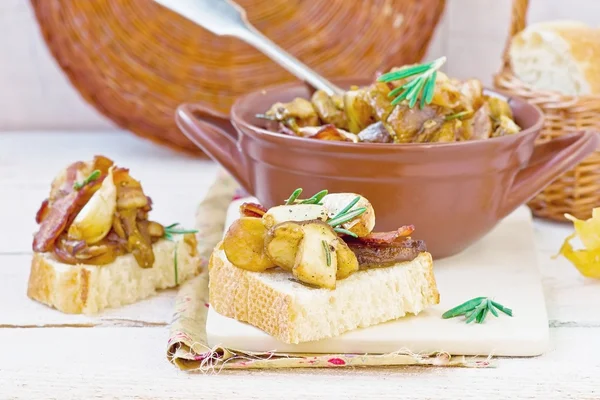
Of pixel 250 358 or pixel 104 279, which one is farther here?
pixel 104 279

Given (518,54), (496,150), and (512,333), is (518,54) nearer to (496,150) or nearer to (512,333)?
(496,150)

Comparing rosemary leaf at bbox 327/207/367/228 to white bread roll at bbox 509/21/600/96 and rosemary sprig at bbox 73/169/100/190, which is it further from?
white bread roll at bbox 509/21/600/96

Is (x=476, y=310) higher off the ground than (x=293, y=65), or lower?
lower

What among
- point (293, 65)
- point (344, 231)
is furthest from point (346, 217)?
point (293, 65)

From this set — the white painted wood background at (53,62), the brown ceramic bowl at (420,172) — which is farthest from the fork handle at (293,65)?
the white painted wood background at (53,62)

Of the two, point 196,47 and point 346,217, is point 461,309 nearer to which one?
point 346,217

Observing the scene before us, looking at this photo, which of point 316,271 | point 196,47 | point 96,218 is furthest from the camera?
point 196,47

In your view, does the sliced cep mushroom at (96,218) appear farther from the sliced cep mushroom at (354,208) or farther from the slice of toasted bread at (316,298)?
the sliced cep mushroom at (354,208)
